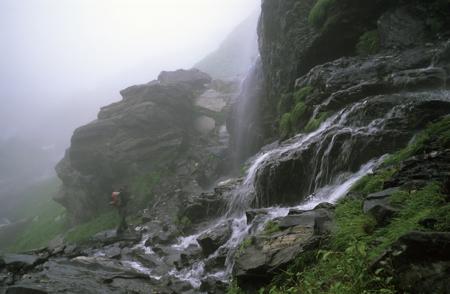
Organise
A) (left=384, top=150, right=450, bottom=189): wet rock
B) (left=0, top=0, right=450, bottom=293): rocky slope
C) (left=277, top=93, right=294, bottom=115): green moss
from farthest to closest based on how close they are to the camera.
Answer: (left=277, top=93, right=294, bottom=115): green moss
(left=384, top=150, right=450, bottom=189): wet rock
(left=0, top=0, right=450, bottom=293): rocky slope

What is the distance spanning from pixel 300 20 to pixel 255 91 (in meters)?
8.90

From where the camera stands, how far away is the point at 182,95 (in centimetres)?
4641

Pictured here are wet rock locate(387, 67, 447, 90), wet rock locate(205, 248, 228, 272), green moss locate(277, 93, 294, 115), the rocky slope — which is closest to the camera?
the rocky slope

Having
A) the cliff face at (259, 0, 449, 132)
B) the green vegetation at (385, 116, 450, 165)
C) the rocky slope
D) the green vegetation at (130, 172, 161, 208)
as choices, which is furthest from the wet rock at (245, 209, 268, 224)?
the green vegetation at (130, 172, 161, 208)

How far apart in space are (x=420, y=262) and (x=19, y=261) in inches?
566

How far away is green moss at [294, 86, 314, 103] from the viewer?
19.6 metres

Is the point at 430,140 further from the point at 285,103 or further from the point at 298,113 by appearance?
the point at 285,103

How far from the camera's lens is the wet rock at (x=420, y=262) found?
4.46 m

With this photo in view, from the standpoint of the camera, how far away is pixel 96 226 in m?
34.7

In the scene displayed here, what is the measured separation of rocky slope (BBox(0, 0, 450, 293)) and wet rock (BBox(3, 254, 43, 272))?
0.34 ft

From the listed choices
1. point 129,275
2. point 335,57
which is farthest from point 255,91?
point 129,275

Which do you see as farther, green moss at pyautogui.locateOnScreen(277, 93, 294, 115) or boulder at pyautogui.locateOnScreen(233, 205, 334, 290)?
green moss at pyautogui.locateOnScreen(277, 93, 294, 115)

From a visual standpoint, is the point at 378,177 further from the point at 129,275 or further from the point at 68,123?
the point at 68,123

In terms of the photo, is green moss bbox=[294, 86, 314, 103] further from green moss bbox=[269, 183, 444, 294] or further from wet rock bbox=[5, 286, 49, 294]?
wet rock bbox=[5, 286, 49, 294]
